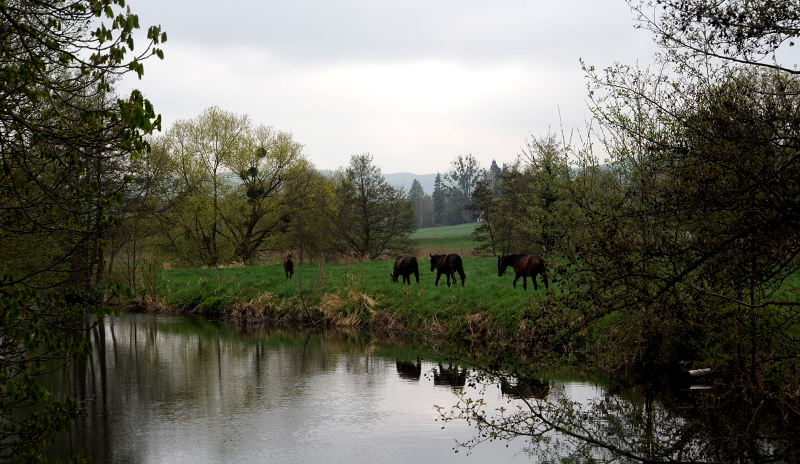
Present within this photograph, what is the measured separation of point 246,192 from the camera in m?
43.9

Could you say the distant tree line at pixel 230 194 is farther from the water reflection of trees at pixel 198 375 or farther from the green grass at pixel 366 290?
the water reflection of trees at pixel 198 375

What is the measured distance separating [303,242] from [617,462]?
23.7 m

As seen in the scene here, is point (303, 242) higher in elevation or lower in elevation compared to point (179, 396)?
higher

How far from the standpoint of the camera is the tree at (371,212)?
49.3m

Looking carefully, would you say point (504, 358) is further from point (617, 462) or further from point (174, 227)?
point (174, 227)

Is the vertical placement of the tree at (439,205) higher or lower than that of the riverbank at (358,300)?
higher

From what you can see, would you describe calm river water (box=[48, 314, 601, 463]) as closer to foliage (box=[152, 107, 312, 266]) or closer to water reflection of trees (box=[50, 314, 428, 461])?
water reflection of trees (box=[50, 314, 428, 461])

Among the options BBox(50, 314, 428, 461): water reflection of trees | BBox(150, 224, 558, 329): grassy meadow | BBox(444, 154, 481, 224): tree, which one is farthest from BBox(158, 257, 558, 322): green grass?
BBox(444, 154, 481, 224): tree

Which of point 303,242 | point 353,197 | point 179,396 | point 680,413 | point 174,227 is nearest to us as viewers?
point 680,413

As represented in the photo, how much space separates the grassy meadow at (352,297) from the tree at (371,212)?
15.4 meters

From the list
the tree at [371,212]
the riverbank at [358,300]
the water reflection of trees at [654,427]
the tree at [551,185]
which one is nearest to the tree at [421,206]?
the tree at [371,212]

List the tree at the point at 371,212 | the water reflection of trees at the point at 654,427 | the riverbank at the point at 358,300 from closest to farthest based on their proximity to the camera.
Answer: the water reflection of trees at the point at 654,427
the riverbank at the point at 358,300
the tree at the point at 371,212

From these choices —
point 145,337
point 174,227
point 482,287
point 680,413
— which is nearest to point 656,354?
point 680,413

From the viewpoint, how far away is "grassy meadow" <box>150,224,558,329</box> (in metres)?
19.4
